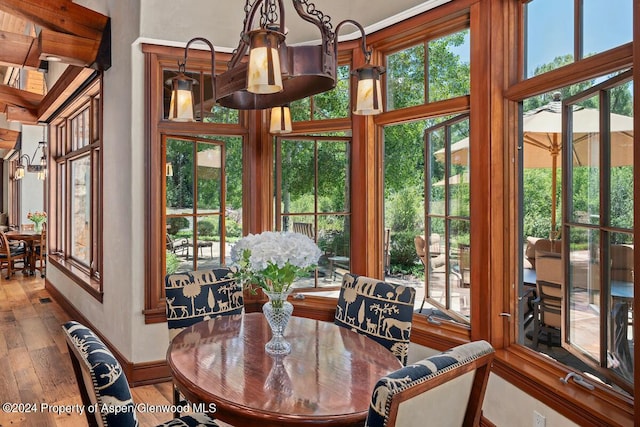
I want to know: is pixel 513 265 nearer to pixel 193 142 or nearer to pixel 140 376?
pixel 193 142

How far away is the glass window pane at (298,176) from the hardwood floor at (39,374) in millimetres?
1644

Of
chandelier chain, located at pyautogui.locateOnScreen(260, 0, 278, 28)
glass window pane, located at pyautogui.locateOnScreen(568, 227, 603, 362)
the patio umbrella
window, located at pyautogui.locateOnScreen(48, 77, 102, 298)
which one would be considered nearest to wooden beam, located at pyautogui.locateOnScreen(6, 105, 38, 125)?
window, located at pyautogui.locateOnScreen(48, 77, 102, 298)

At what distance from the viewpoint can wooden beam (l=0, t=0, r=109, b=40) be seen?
3.32 m

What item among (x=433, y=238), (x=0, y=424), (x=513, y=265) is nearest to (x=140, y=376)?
(x=0, y=424)

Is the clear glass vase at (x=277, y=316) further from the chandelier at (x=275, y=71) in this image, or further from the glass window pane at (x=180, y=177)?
the glass window pane at (x=180, y=177)

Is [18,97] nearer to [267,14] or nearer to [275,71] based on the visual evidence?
[267,14]

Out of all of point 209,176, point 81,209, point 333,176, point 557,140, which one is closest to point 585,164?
point 557,140

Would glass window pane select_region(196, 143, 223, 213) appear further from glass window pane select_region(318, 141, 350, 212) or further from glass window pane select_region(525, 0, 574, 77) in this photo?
glass window pane select_region(525, 0, 574, 77)

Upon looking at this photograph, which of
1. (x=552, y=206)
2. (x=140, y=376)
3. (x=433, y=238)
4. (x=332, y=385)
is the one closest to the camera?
(x=332, y=385)

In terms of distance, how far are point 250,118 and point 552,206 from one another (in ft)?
7.46

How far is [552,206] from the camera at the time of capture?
232 cm

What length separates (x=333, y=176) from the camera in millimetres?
3377

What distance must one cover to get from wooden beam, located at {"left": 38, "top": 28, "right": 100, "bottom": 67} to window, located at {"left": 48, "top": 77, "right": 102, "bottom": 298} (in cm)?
33

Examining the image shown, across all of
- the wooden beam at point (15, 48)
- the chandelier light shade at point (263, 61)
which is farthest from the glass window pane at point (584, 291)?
the wooden beam at point (15, 48)
